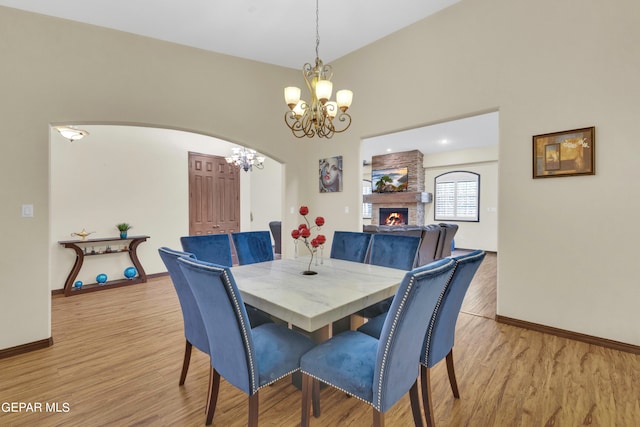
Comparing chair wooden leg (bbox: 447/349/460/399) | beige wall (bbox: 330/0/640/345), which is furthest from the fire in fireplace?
chair wooden leg (bbox: 447/349/460/399)

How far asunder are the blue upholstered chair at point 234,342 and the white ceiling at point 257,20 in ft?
9.83

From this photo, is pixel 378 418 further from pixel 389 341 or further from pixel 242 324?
pixel 242 324

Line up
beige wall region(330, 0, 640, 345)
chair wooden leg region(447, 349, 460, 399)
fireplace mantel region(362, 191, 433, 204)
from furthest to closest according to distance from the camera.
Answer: fireplace mantel region(362, 191, 433, 204) < beige wall region(330, 0, 640, 345) < chair wooden leg region(447, 349, 460, 399)

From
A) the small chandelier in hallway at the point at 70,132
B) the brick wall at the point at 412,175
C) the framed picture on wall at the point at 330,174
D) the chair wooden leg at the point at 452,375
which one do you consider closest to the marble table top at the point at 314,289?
the chair wooden leg at the point at 452,375

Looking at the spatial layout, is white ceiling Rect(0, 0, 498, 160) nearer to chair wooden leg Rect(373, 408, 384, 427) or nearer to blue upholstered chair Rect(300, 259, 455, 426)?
blue upholstered chair Rect(300, 259, 455, 426)

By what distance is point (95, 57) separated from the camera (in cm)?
297

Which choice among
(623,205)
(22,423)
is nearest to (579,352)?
(623,205)

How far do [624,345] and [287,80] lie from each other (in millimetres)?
4991

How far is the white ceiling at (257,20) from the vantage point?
2848mm

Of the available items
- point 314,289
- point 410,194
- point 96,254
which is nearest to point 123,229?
point 96,254

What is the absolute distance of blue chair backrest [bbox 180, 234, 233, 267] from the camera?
2453 millimetres

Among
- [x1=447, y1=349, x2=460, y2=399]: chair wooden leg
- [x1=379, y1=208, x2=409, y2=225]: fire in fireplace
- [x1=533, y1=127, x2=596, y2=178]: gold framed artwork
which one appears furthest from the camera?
[x1=379, y1=208, x2=409, y2=225]: fire in fireplace

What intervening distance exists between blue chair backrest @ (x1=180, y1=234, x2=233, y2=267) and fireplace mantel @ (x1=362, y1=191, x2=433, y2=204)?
6.48 m

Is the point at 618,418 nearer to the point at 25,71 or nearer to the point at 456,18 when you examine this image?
the point at 456,18
